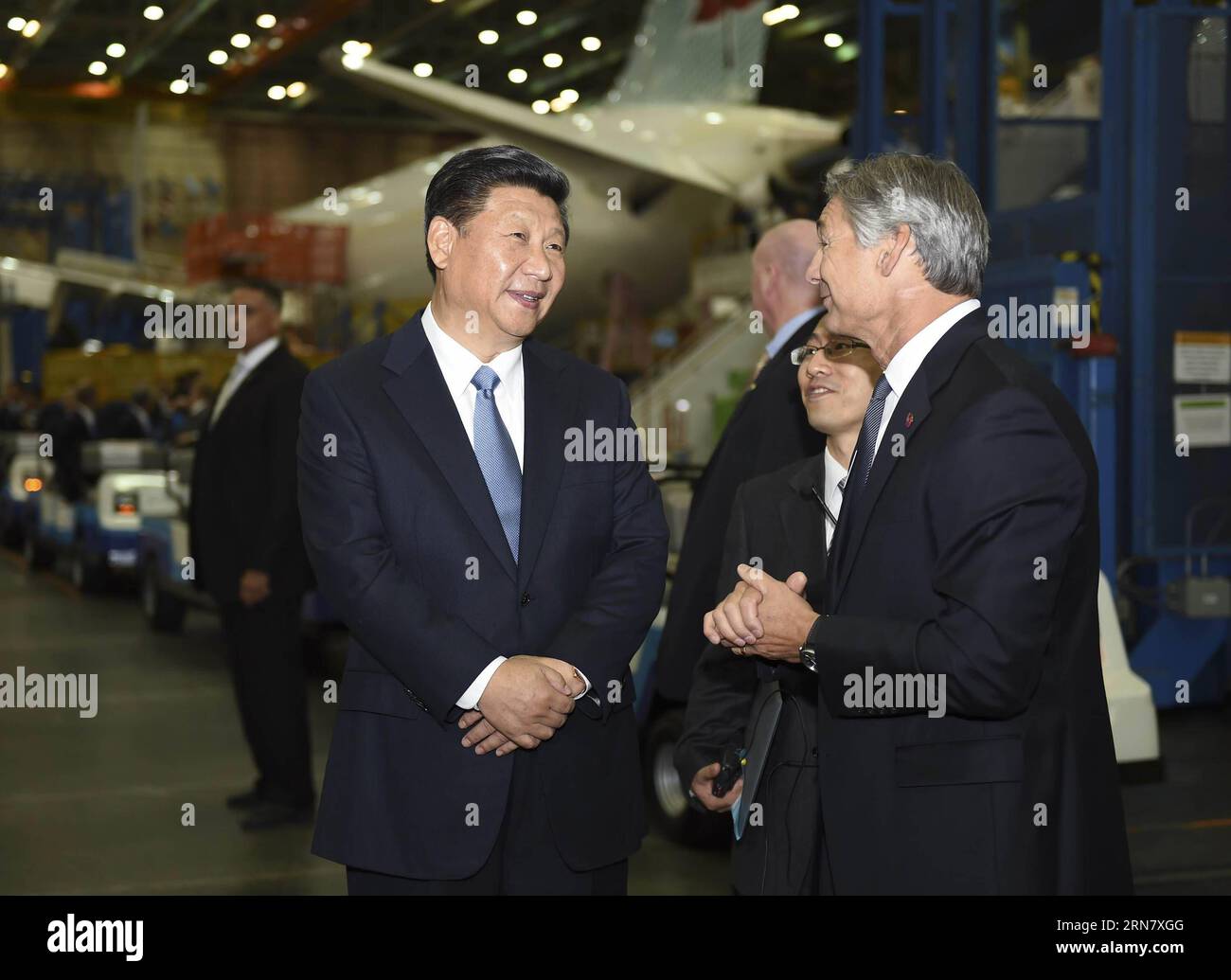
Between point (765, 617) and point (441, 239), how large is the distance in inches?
32.5

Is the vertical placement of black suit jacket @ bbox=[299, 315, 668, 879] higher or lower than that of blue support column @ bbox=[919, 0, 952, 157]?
lower

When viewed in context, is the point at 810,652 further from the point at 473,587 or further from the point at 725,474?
the point at 725,474

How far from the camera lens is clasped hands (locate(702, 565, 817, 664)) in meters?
2.11

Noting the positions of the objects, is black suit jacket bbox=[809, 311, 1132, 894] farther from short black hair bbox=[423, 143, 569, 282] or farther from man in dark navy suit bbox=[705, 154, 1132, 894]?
short black hair bbox=[423, 143, 569, 282]

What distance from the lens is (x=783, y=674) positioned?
2.42 meters

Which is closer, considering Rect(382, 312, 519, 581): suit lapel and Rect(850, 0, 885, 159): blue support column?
Rect(382, 312, 519, 581): suit lapel

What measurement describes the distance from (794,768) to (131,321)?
32099 mm

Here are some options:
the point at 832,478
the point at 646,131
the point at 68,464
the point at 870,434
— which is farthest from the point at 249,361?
the point at 646,131

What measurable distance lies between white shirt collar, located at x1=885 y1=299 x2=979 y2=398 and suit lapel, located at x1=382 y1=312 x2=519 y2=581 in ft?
2.17

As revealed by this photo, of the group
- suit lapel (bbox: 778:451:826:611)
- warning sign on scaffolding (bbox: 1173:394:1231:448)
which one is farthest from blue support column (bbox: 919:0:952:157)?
suit lapel (bbox: 778:451:826:611)

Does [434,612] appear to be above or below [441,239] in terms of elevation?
below

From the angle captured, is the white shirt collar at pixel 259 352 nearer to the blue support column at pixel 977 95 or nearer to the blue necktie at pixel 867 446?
the blue necktie at pixel 867 446
